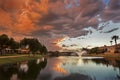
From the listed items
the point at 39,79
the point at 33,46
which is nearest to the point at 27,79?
the point at 39,79

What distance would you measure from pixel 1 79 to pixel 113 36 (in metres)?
175

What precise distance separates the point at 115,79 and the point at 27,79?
1282 centimetres

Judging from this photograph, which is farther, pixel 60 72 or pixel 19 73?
pixel 60 72

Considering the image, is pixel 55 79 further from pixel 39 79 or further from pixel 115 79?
pixel 115 79

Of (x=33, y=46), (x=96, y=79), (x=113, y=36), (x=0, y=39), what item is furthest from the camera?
(x=113, y=36)

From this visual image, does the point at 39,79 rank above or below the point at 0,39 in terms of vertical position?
below

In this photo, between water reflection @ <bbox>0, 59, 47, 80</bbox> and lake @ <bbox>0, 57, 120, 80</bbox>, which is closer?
lake @ <bbox>0, 57, 120, 80</bbox>

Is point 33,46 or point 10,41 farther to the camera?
point 33,46

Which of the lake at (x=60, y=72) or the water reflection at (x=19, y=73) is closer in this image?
the lake at (x=60, y=72)

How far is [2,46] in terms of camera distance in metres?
113

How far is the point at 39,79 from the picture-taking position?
1185 inches

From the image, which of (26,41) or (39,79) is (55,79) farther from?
(26,41)

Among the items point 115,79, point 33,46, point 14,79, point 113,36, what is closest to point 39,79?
point 14,79

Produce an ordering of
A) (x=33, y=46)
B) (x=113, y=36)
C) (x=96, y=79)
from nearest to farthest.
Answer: (x=96, y=79) < (x=33, y=46) < (x=113, y=36)
